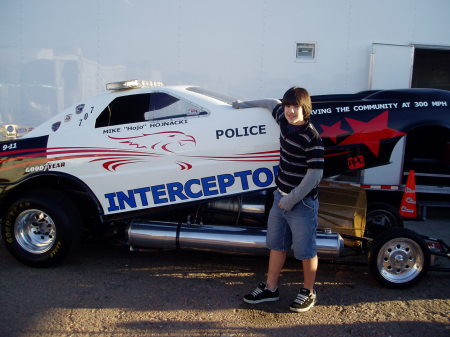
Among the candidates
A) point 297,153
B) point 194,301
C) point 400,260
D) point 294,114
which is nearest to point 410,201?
point 400,260

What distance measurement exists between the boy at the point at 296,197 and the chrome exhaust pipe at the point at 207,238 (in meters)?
0.53

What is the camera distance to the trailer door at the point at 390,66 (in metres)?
5.99

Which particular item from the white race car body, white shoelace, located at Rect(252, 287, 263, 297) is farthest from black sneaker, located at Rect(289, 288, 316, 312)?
the white race car body

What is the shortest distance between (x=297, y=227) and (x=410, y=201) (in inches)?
143

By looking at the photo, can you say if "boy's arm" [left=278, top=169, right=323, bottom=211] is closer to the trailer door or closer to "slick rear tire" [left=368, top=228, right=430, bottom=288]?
"slick rear tire" [left=368, top=228, right=430, bottom=288]

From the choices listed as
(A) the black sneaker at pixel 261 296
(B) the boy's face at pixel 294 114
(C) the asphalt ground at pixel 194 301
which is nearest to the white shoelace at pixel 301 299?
(C) the asphalt ground at pixel 194 301

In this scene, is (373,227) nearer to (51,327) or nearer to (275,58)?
(275,58)

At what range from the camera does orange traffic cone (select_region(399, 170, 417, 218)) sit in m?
5.96

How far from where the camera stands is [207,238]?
3.98m

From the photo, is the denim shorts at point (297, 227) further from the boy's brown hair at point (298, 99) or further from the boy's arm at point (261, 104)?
the boy's arm at point (261, 104)

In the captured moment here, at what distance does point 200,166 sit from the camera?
3.87 metres

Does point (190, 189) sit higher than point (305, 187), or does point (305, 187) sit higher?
point (305, 187)

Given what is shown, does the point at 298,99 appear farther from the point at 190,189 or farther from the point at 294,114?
the point at 190,189

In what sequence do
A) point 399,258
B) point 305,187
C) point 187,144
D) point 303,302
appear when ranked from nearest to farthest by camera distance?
point 305,187 < point 303,302 < point 399,258 < point 187,144
